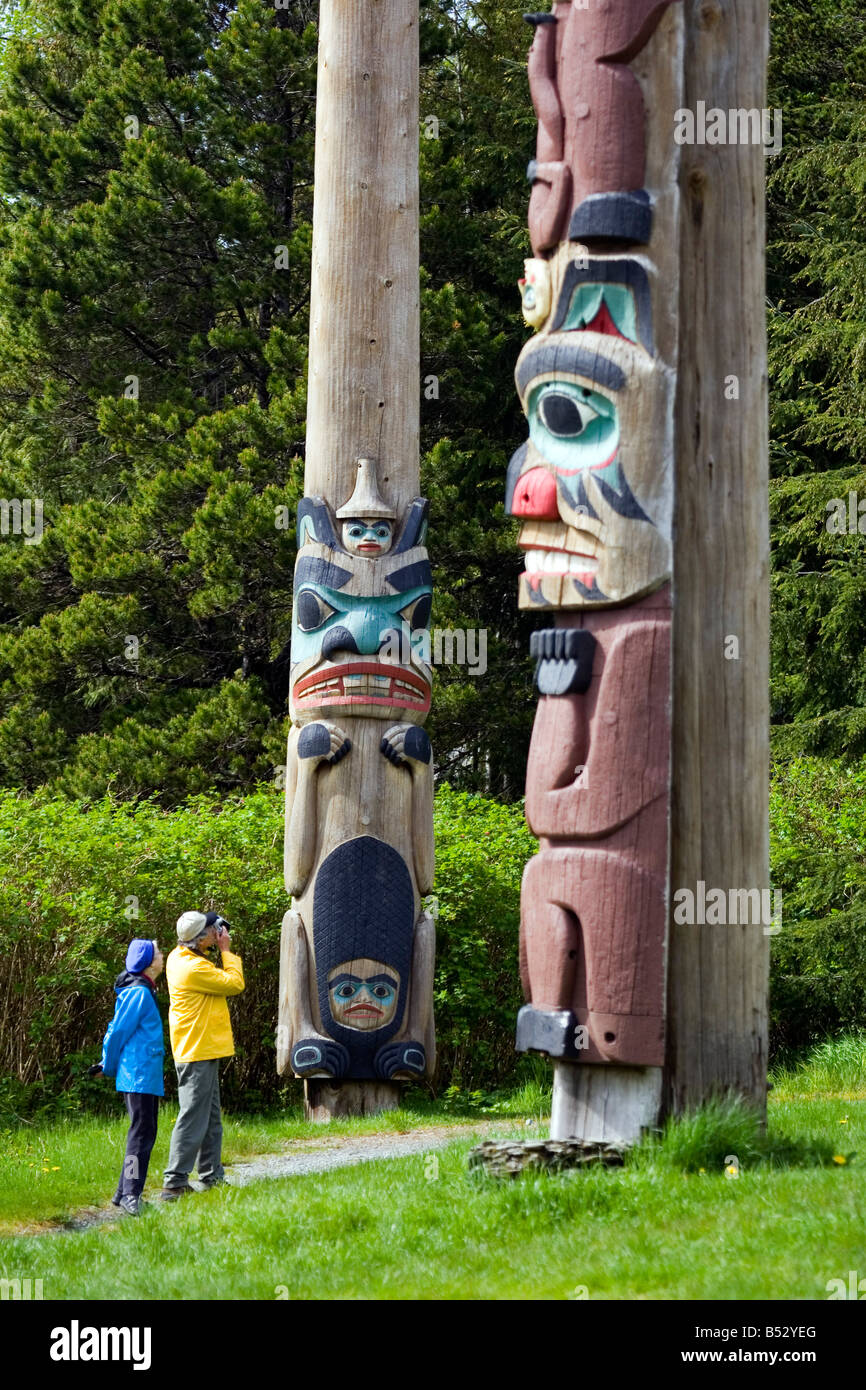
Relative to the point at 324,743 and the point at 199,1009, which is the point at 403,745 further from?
the point at 199,1009

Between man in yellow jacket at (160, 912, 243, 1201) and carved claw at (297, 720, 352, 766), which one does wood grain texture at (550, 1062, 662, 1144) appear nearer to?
man in yellow jacket at (160, 912, 243, 1201)

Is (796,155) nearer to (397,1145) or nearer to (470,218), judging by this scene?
(470,218)

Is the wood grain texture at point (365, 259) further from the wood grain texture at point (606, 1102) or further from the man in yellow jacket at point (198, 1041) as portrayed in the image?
the wood grain texture at point (606, 1102)

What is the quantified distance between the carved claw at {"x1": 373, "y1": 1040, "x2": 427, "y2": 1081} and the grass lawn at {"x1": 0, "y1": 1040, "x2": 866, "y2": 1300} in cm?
302

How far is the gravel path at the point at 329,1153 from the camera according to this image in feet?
26.4

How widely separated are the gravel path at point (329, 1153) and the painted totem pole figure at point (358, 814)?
49 centimetres

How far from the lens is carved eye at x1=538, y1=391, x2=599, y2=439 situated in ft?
21.7

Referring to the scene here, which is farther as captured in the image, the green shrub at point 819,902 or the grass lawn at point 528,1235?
the green shrub at point 819,902

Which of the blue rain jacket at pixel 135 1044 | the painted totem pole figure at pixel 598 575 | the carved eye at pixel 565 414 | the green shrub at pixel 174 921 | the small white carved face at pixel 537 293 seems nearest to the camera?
the painted totem pole figure at pixel 598 575

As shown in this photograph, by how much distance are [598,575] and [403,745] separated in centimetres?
404

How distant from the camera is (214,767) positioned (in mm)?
18266

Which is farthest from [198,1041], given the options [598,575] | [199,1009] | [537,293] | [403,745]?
[537,293]

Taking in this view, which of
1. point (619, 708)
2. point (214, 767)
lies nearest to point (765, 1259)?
point (619, 708)

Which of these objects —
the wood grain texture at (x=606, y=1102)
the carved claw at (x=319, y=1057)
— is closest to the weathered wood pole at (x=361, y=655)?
the carved claw at (x=319, y=1057)
